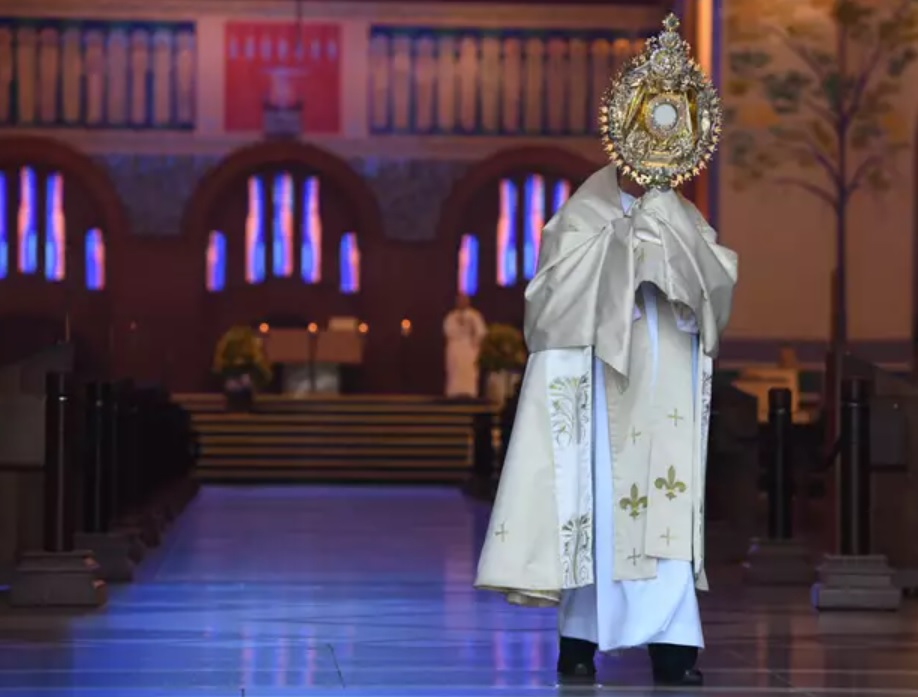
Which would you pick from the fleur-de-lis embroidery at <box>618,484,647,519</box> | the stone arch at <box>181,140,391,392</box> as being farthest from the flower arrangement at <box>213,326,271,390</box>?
the fleur-de-lis embroidery at <box>618,484,647,519</box>

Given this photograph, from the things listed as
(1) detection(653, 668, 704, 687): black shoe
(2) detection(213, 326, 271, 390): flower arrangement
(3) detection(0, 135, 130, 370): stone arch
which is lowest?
(1) detection(653, 668, 704, 687): black shoe

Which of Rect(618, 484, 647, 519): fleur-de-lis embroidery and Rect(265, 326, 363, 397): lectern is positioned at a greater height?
Rect(265, 326, 363, 397): lectern

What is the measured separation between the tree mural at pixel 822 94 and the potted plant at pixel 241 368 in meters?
5.45

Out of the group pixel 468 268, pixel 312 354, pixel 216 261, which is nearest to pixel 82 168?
pixel 216 261

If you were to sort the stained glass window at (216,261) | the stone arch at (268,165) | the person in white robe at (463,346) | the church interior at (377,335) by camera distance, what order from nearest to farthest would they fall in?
the church interior at (377,335)
the person in white robe at (463,346)
the stone arch at (268,165)
the stained glass window at (216,261)

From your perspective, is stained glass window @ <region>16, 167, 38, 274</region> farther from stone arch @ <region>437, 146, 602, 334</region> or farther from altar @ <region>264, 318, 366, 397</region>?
stone arch @ <region>437, 146, 602, 334</region>

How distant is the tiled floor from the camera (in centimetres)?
663

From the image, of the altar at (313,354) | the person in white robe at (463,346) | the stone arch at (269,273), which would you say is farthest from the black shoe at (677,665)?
the stone arch at (269,273)

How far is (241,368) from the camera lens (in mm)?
23422

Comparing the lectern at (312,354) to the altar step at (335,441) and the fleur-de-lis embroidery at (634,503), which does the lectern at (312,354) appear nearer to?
the altar step at (335,441)

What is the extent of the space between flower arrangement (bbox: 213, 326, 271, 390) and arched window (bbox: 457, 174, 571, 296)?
191 inches

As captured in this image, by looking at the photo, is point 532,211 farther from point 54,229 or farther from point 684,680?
point 684,680

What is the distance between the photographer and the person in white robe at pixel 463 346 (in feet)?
85.7

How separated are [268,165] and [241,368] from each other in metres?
5.01
